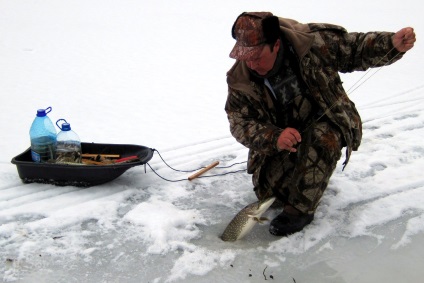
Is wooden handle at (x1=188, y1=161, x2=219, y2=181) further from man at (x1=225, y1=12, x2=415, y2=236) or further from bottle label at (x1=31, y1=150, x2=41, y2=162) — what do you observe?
bottle label at (x1=31, y1=150, x2=41, y2=162)

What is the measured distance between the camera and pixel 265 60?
2297 mm

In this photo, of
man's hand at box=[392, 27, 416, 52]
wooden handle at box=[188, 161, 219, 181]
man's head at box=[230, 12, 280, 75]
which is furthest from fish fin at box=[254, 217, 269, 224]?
man's hand at box=[392, 27, 416, 52]

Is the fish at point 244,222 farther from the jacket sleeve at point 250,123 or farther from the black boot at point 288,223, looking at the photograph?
the jacket sleeve at point 250,123

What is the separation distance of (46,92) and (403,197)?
432cm

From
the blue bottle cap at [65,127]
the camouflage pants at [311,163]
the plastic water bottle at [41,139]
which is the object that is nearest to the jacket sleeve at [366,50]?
the camouflage pants at [311,163]

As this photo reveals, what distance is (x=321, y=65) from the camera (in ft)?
8.03

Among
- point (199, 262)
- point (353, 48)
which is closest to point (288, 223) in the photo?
point (199, 262)

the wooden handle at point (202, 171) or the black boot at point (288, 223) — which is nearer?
the black boot at point (288, 223)

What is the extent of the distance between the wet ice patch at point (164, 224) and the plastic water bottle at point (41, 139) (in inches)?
32.4

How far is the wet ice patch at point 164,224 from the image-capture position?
2461 millimetres

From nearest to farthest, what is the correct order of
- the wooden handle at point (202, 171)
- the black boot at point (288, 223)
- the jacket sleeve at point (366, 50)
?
the jacket sleeve at point (366, 50)
the black boot at point (288, 223)
the wooden handle at point (202, 171)

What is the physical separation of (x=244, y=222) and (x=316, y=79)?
3.03 ft

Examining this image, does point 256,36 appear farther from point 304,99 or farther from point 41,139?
point 41,139

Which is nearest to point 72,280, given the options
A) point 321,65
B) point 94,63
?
point 321,65
